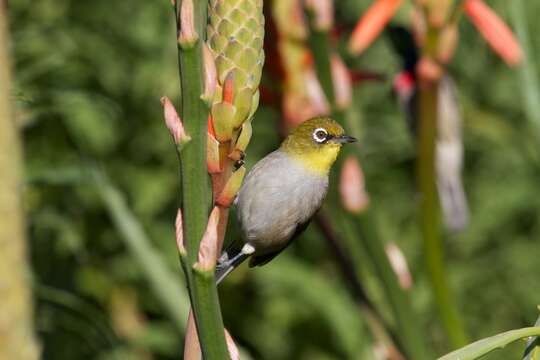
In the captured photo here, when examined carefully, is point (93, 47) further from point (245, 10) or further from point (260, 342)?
point (245, 10)

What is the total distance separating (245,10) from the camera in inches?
26.3

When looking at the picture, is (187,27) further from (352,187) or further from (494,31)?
(494,31)

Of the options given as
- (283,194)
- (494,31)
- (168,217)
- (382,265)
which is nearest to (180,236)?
(283,194)

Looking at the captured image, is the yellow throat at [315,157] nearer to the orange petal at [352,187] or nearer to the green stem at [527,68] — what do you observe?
the orange petal at [352,187]

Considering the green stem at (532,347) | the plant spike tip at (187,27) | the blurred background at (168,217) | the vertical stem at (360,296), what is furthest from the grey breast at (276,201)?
the blurred background at (168,217)

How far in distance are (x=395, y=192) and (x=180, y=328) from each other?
1.25 meters

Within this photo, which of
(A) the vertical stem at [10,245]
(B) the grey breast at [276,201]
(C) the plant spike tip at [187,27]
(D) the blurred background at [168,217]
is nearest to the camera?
(A) the vertical stem at [10,245]

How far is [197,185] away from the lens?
66cm

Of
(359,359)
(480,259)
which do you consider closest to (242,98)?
(359,359)

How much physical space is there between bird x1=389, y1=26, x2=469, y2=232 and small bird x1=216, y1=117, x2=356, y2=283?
1181mm

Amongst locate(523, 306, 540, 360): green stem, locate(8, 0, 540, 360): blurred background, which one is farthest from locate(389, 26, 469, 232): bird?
locate(523, 306, 540, 360): green stem

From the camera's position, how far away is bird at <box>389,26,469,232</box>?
8.11ft

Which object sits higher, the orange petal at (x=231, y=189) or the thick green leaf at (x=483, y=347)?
the orange petal at (x=231, y=189)

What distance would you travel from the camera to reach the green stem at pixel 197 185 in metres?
0.64
